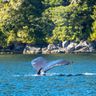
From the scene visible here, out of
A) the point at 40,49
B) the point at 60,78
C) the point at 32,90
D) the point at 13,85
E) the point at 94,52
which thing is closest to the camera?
the point at 32,90

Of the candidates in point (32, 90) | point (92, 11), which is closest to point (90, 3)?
point (92, 11)

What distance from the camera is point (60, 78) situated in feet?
201

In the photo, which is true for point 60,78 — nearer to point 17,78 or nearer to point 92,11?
point 17,78

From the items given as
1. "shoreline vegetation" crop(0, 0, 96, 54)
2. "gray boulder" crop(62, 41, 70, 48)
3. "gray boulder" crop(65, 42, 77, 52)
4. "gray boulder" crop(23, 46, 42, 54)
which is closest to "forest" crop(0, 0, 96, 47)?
"shoreline vegetation" crop(0, 0, 96, 54)

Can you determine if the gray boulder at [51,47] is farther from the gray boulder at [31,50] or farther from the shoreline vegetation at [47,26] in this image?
the gray boulder at [31,50]

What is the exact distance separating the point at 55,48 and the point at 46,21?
23.9 ft

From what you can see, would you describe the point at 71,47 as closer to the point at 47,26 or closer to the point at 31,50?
the point at 47,26

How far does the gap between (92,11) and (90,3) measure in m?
2.35

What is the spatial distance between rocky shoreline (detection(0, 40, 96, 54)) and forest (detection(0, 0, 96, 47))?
1.22 meters

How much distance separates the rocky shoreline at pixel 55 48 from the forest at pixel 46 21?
1.22 meters

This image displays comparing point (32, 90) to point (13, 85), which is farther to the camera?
point (13, 85)

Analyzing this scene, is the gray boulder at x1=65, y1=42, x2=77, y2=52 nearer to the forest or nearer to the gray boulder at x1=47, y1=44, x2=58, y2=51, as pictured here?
the forest

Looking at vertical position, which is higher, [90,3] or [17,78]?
[90,3]

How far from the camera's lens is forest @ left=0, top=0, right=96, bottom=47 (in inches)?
5256
